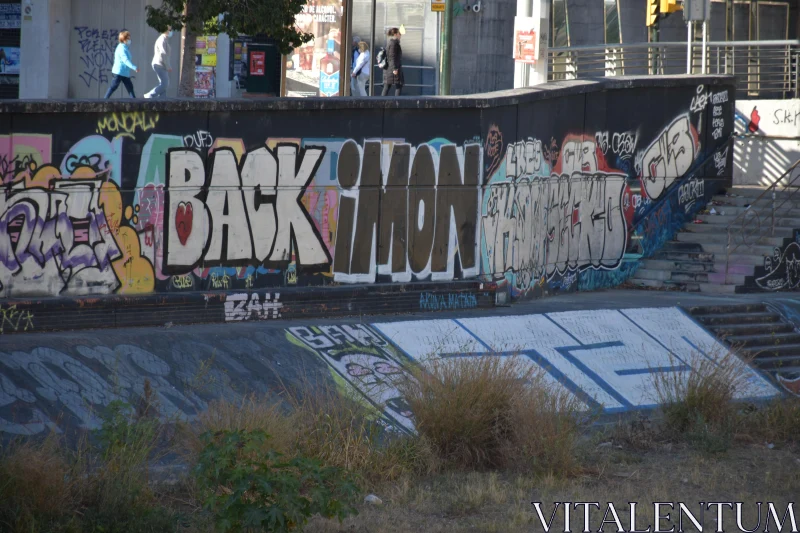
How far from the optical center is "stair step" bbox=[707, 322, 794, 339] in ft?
50.4

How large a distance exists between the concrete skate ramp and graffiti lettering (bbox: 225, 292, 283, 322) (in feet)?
1.02

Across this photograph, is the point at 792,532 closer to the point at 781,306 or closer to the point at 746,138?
the point at 781,306

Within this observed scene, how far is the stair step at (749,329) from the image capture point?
15.4 meters

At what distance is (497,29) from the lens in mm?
33500

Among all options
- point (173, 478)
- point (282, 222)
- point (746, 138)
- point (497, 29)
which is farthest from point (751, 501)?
point (497, 29)

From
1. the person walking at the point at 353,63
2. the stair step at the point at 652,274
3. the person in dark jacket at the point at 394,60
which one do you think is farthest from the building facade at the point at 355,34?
the stair step at the point at 652,274

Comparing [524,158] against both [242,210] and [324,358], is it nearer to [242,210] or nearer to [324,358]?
[242,210]

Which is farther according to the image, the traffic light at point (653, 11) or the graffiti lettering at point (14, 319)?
the traffic light at point (653, 11)

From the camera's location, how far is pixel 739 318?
15953 mm

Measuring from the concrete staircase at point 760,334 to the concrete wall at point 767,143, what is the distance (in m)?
6.46

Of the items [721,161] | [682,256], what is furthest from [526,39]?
[682,256]

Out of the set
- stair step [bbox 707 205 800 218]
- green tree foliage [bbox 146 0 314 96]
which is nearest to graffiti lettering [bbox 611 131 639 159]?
stair step [bbox 707 205 800 218]

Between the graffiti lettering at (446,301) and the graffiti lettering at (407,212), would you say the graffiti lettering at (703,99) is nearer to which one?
the graffiti lettering at (407,212)

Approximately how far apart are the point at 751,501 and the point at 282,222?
252 inches
